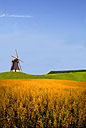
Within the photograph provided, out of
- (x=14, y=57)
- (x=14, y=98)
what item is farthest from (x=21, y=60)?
(x=14, y=98)

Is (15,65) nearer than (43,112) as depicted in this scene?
No

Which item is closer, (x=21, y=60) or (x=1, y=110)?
(x=1, y=110)

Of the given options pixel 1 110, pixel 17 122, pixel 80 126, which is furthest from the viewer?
pixel 1 110

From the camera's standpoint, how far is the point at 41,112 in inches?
251

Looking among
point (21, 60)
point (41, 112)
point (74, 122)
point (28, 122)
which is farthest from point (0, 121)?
point (21, 60)

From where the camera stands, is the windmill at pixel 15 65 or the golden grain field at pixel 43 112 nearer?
the golden grain field at pixel 43 112

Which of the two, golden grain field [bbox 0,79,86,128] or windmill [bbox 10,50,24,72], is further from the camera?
windmill [bbox 10,50,24,72]

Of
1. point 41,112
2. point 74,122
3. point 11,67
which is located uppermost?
point 11,67

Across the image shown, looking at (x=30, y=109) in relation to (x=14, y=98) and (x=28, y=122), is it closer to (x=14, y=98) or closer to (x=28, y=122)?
(x=28, y=122)

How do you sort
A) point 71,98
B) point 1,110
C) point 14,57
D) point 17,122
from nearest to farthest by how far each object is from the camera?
1. point 17,122
2. point 1,110
3. point 71,98
4. point 14,57

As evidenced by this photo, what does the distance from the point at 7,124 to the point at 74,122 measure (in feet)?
8.54

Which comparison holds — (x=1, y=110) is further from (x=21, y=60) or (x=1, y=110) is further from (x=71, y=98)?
(x=21, y=60)

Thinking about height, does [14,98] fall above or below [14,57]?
below

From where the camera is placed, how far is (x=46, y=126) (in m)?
5.73
